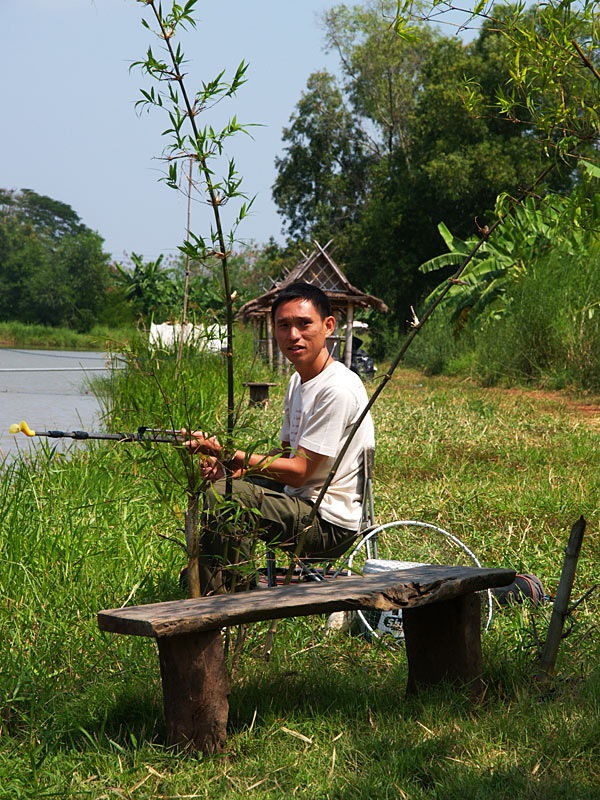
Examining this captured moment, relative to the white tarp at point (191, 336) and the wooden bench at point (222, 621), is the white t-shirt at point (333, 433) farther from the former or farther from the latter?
the white tarp at point (191, 336)

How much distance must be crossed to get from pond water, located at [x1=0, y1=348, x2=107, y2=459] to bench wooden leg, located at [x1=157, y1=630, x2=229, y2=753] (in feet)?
11.0

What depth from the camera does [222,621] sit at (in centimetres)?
241

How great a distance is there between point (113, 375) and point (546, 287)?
7327mm

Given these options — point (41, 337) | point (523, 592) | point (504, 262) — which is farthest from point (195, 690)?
point (41, 337)

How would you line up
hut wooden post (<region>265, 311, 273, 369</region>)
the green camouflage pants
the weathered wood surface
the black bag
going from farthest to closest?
hut wooden post (<region>265, 311, 273, 369</region>) < the black bag < the green camouflage pants < the weathered wood surface

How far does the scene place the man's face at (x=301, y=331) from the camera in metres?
3.41

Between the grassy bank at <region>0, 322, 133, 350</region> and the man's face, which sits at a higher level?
the grassy bank at <region>0, 322, 133, 350</region>

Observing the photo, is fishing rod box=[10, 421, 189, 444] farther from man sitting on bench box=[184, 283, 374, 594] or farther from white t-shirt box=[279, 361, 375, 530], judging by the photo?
white t-shirt box=[279, 361, 375, 530]

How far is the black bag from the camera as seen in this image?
3.86 metres

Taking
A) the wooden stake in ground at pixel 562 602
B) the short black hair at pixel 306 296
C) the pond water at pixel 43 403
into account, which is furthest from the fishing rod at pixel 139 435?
the pond water at pixel 43 403

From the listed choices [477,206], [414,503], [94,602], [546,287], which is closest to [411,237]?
[477,206]

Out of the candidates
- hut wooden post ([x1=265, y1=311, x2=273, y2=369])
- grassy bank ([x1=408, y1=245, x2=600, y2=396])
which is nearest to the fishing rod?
grassy bank ([x1=408, y1=245, x2=600, y2=396])

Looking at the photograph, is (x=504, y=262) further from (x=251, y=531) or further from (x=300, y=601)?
(x=300, y=601)

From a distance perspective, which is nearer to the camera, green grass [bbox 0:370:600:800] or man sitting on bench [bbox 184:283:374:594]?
green grass [bbox 0:370:600:800]
